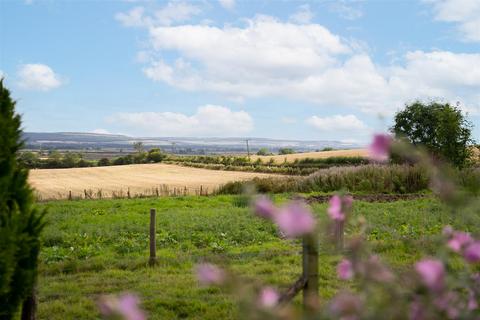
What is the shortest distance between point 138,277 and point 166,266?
934 millimetres

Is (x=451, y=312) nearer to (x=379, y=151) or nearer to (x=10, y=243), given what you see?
(x=379, y=151)

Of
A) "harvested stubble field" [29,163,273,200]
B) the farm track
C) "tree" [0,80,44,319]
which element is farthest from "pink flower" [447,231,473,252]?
"harvested stubble field" [29,163,273,200]

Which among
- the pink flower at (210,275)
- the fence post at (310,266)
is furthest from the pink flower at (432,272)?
the fence post at (310,266)

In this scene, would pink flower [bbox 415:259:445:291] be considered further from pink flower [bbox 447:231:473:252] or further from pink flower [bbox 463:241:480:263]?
pink flower [bbox 447:231:473:252]

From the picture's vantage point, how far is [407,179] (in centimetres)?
2536

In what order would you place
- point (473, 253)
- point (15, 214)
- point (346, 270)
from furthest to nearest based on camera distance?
point (15, 214) < point (346, 270) < point (473, 253)

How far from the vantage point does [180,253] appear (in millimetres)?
11172

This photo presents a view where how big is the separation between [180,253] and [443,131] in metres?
20.8

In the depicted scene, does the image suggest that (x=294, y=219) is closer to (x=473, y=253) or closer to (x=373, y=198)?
(x=473, y=253)

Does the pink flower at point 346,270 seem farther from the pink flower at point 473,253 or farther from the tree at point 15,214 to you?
the tree at point 15,214

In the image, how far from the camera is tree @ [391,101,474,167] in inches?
1083

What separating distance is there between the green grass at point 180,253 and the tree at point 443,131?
10.9 meters

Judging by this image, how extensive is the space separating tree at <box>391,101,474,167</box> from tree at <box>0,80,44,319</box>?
2072cm

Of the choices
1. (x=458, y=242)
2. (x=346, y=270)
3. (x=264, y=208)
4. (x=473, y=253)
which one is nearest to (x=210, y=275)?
(x=264, y=208)
